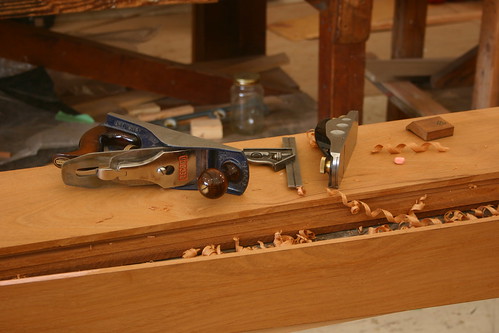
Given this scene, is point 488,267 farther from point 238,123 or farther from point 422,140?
point 238,123

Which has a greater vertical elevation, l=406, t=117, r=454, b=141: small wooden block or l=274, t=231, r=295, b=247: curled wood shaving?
l=406, t=117, r=454, b=141: small wooden block

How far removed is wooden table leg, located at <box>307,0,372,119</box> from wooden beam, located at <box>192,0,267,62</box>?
88 cm

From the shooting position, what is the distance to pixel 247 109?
235 cm

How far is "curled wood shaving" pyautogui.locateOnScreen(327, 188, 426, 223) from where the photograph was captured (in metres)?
1.21

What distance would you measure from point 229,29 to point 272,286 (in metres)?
1.94

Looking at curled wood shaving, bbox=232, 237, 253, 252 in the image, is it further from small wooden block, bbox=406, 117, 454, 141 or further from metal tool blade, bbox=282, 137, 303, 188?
small wooden block, bbox=406, 117, 454, 141

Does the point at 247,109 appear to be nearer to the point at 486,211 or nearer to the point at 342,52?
the point at 342,52

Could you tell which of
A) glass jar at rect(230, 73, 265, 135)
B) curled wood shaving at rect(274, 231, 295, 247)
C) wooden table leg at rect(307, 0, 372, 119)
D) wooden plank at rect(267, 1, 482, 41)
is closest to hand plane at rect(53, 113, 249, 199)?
curled wood shaving at rect(274, 231, 295, 247)

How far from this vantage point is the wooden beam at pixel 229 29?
288 centimetres

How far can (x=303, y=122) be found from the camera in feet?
7.89

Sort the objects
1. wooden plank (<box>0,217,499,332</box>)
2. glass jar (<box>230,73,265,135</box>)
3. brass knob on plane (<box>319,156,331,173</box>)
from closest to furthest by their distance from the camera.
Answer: wooden plank (<box>0,217,499,332</box>), brass knob on plane (<box>319,156,331,173</box>), glass jar (<box>230,73,265,135</box>)

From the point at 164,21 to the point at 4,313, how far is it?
4.03m

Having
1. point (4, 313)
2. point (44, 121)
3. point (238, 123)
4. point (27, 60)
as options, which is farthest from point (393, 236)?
point (27, 60)

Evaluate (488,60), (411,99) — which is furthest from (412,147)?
(411,99)
